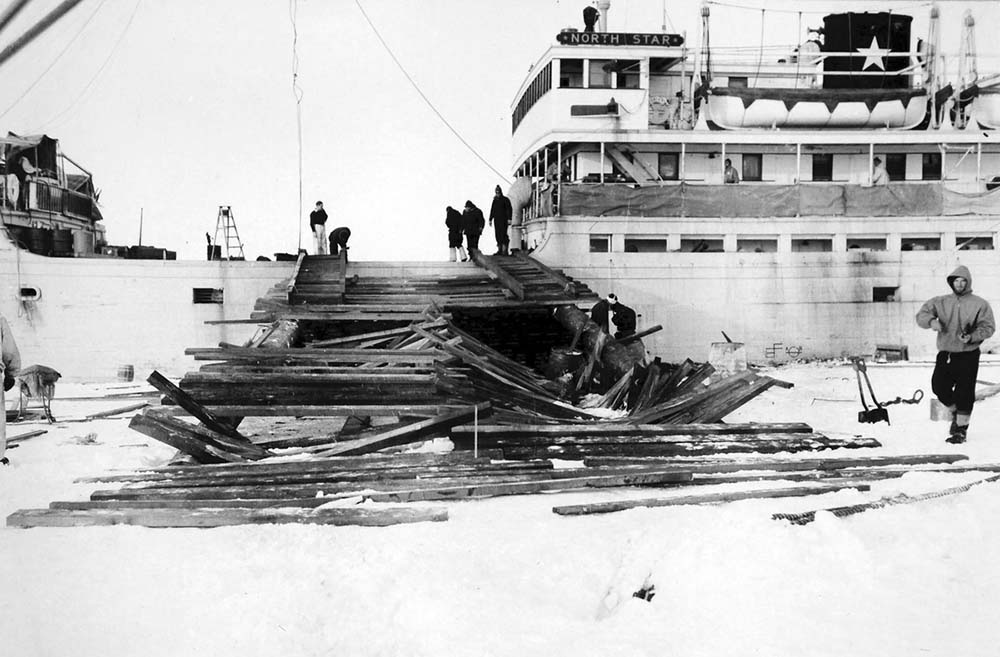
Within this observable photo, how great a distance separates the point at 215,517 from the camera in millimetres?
6219

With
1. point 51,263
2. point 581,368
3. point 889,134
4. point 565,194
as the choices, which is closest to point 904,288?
point 889,134

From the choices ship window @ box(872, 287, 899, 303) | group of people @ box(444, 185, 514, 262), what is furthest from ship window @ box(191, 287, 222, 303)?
ship window @ box(872, 287, 899, 303)

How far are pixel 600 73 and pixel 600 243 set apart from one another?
5.09 meters

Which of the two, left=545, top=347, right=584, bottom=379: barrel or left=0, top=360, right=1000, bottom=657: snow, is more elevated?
left=545, top=347, right=584, bottom=379: barrel

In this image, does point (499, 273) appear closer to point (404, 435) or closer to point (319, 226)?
point (319, 226)

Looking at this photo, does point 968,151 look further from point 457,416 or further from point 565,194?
point 457,416

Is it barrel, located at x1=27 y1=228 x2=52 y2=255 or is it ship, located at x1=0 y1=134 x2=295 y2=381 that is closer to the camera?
ship, located at x1=0 y1=134 x2=295 y2=381

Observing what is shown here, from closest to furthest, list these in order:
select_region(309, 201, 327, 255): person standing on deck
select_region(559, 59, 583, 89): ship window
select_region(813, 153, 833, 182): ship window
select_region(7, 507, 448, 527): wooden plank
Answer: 1. select_region(7, 507, 448, 527): wooden plank
2. select_region(309, 201, 327, 255): person standing on deck
3. select_region(559, 59, 583, 89): ship window
4. select_region(813, 153, 833, 182): ship window

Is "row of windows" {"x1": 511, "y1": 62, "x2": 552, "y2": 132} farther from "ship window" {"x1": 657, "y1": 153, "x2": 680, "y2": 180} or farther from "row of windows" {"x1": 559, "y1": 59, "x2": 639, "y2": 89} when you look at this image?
"ship window" {"x1": 657, "y1": 153, "x2": 680, "y2": 180}

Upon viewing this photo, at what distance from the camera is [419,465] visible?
7.60 m

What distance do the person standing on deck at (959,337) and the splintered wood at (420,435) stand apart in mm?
1028

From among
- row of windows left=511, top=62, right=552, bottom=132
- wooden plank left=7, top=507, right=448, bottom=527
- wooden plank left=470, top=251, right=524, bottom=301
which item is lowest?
wooden plank left=7, top=507, right=448, bottom=527

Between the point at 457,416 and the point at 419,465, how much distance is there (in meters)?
1.02

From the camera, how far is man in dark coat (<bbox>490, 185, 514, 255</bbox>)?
21.9m
